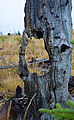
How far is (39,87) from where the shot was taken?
1.66m

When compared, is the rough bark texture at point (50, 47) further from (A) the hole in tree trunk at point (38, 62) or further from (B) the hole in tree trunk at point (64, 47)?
(A) the hole in tree trunk at point (38, 62)

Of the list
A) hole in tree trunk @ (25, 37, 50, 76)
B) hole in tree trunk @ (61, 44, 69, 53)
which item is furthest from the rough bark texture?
hole in tree trunk @ (25, 37, 50, 76)

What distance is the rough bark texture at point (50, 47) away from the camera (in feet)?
4.79

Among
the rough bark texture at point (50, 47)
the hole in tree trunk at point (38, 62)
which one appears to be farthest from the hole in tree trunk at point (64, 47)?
the hole in tree trunk at point (38, 62)

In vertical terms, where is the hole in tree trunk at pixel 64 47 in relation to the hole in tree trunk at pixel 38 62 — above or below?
above

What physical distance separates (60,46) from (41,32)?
306 mm

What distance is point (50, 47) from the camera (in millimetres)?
1478

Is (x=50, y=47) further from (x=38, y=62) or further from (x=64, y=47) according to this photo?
(x=38, y=62)

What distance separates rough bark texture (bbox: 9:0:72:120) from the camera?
4.79ft

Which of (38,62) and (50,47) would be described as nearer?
(50,47)

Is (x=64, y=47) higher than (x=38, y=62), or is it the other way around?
(x=64, y=47)

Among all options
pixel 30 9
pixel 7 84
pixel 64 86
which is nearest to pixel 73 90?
pixel 64 86

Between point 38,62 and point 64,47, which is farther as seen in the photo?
point 38,62

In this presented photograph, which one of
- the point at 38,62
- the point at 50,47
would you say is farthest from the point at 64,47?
the point at 38,62
